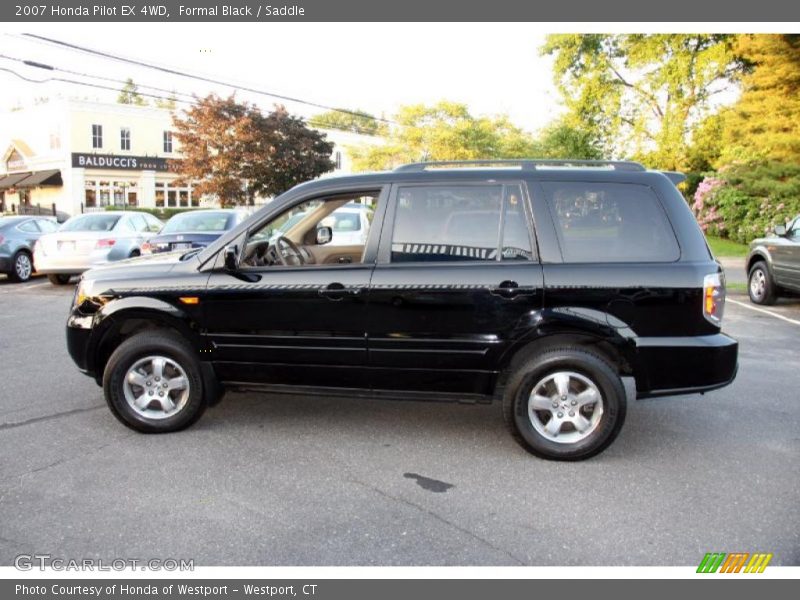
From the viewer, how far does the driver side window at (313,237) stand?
4488mm

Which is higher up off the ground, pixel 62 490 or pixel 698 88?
pixel 698 88

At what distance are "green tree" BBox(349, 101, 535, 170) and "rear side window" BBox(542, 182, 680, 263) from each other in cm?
3400

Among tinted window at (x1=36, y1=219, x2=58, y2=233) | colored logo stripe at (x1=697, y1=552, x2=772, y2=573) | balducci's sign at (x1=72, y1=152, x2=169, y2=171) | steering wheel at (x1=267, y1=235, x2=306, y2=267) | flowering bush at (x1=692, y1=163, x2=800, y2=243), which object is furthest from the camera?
balducci's sign at (x1=72, y1=152, x2=169, y2=171)

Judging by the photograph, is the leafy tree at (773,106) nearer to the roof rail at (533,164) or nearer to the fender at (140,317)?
the roof rail at (533,164)

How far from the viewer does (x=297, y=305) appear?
4.32 m

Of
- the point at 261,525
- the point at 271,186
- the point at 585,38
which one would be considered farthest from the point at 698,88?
the point at 261,525

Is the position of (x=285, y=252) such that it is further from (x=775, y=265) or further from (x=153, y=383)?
(x=775, y=265)

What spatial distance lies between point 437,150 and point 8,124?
3250 cm

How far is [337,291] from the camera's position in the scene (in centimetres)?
423

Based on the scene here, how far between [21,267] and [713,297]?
1398 centimetres

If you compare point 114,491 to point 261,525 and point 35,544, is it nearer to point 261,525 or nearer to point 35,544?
point 35,544

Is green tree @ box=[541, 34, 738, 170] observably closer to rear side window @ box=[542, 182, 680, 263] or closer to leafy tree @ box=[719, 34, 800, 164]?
leafy tree @ box=[719, 34, 800, 164]

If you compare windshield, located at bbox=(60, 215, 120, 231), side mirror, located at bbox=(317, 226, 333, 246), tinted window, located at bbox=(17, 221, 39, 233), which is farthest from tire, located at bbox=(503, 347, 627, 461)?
tinted window, located at bbox=(17, 221, 39, 233)

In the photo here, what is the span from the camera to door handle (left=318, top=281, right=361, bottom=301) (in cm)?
421
